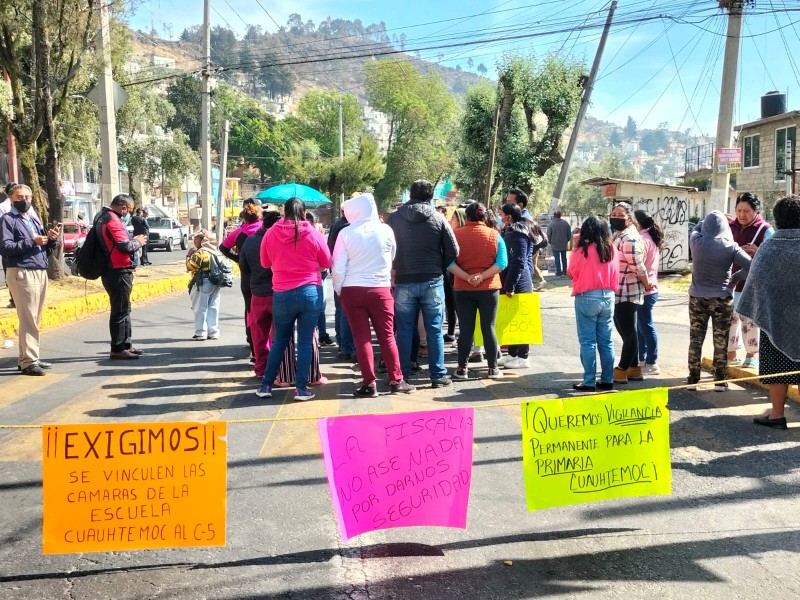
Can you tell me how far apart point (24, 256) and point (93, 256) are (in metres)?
1.03

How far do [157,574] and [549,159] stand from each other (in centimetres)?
3515

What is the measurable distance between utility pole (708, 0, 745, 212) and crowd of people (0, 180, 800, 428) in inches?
256

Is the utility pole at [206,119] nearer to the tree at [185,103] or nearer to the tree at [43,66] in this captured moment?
the tree at [43,66]

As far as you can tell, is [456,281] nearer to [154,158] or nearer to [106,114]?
[106,114]

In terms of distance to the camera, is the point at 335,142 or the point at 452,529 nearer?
the point at 452,529

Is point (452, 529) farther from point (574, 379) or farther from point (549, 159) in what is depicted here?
point (549, 159)

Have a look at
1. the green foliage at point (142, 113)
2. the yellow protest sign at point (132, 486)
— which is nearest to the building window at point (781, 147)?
the green foliage at point (142, 113)

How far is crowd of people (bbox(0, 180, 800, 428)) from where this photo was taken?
20.0 ft

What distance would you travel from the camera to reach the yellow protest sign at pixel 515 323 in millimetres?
8508

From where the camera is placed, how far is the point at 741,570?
363 centimetres

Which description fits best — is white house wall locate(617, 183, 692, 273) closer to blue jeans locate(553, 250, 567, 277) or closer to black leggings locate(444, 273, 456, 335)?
blue jeans locate(553, 250, 567, 277)

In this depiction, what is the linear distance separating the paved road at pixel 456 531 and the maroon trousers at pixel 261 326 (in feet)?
2.71

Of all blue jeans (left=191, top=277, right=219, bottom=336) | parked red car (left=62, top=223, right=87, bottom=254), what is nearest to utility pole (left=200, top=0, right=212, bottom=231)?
parked red car (left=62, top=223, right=87, bottom=254)

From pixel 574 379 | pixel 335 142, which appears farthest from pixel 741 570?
pixel 335 142
